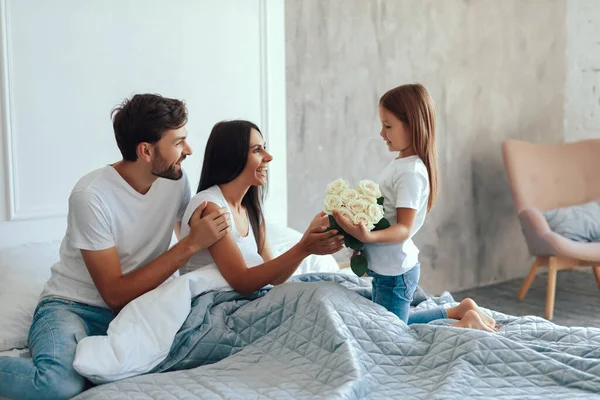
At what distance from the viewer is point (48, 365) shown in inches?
74.3

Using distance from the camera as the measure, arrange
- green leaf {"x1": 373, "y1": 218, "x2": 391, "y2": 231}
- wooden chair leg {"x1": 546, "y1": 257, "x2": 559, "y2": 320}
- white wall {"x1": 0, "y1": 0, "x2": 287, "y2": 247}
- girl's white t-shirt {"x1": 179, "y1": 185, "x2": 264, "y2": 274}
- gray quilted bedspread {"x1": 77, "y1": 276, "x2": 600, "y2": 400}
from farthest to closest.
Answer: wooden chair leg {"x1": 546, "y1": 257, "x2": 559, "y2": 320}
white wall {"x1": 0, "y1": 0, "x2": 287, "y2": 247}
girl's white t-shirt {"x1": 179, "y1": 185, "x2": 264, "y2": 274}
green leaf {"x1": 373, "y1": 218, "x2": 391, "y2": 231}
gray quilted bedspread {"x1": 77, "y1": 276, "x2": 600, "y2": 400}

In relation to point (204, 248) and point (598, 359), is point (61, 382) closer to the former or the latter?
point (204, 248)

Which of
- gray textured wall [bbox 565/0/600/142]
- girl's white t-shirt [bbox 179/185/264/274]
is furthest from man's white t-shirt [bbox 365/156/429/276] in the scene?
gray textured wall [bbox 565/0/600/142]

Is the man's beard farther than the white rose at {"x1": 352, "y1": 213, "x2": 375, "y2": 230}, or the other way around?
the man's beard

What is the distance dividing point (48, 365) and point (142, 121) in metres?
0.73

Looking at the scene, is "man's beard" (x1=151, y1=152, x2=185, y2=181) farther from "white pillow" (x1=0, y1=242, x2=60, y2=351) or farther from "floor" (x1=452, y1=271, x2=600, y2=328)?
"floor" (x1=452, y1=271, x2=600, y2=328)

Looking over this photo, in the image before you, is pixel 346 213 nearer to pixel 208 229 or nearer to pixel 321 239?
pixel 321 239

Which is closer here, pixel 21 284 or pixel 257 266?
pixel 257 266

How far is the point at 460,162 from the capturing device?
434cm

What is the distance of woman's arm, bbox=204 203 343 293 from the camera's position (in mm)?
2197

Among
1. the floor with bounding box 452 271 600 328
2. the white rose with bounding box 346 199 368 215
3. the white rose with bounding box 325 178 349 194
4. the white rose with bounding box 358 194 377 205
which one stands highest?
the white rose with bounding box 325 178 349 194

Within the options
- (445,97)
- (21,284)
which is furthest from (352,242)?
(445,97)

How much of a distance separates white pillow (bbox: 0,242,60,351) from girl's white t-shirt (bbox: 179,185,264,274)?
0.47 meters

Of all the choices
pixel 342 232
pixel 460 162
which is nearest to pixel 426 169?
pixel 342 232
